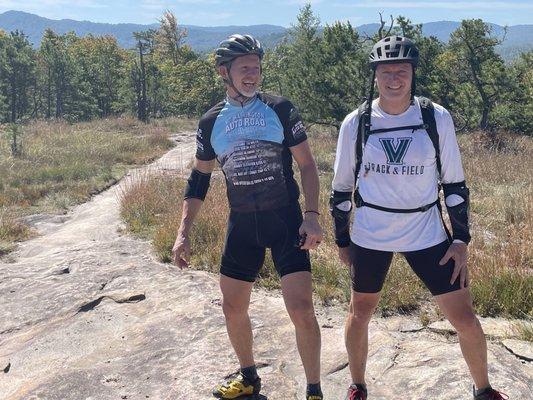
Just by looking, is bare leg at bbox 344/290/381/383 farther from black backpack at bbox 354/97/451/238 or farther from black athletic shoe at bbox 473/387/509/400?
black athletic shoe at bbox 473/387/509/400

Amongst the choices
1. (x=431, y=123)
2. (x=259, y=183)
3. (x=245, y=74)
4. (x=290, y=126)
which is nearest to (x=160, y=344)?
(x=259, y=183)

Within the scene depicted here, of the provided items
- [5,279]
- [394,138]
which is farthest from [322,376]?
[5,279]

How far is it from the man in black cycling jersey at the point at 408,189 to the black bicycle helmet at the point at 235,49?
70 centimetres

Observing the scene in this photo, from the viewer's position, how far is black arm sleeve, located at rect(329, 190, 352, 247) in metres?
2.92

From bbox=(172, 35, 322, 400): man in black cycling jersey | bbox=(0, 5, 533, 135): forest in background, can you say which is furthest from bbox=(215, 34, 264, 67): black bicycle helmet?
bbox=(0, 5, 533, 135): forest in background

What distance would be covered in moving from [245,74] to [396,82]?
0.87 meters

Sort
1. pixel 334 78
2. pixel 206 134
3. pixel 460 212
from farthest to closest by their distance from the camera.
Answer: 1. pixel 334 78
2. pixel 206 134
3. pixel 460 212

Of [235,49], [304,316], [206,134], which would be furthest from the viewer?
[206,134]

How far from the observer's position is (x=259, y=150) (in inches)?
120

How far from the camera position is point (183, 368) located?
12.6ft

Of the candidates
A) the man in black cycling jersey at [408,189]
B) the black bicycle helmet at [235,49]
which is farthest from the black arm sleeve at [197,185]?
the man in black cycling jersey at [408,189]

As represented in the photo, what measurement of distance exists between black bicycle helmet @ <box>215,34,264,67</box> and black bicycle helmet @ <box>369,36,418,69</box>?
2.37 feet

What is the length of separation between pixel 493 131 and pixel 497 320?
1585 centimetres

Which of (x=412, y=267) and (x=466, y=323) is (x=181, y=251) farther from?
(x=466, y=323)
